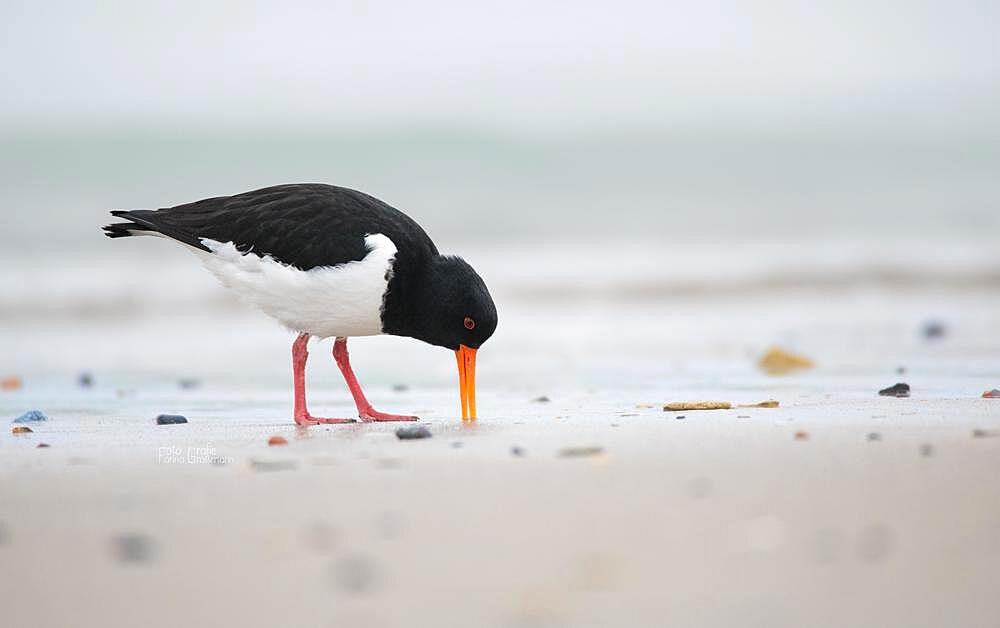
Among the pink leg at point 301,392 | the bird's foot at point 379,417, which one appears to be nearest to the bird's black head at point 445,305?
the bird's foot at point 379,417

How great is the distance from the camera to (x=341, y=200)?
7.09 m

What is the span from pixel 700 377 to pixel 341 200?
2971 millimetres

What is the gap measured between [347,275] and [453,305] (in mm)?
594

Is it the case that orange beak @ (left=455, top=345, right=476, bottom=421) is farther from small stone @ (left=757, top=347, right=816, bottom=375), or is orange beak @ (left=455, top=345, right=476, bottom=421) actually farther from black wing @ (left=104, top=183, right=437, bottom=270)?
small stone @ (left=757, top=347, right=816, bottom=375)

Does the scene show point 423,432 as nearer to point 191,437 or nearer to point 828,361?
point 191,437

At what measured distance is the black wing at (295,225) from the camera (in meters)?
6.86

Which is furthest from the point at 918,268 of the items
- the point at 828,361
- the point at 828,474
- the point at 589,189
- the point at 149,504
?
the point at 149,504

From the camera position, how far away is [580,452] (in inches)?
197

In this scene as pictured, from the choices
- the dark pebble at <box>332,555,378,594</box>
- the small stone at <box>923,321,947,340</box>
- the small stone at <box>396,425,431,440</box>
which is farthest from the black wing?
the small stone at <box>923,321,947,340</box>

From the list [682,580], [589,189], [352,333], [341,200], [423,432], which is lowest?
[682,580]

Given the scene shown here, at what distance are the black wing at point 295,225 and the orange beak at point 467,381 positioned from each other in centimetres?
59

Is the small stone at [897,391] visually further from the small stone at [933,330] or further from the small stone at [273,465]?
the small stone at [933,330]

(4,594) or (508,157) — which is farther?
(508,157)

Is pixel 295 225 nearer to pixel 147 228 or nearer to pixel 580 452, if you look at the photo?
pixel 147 228
